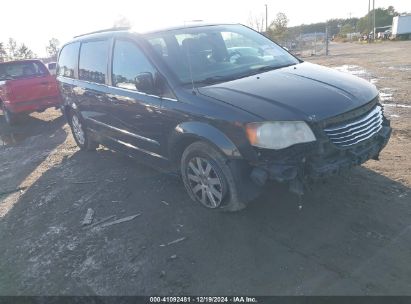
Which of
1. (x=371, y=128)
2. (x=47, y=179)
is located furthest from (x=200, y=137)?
(x=47, y=179)

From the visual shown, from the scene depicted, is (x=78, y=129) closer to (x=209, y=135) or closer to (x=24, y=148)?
(x=24, y=148)

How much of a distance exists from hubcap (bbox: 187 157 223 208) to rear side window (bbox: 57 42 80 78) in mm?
3487

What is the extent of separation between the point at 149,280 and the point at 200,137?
4.53 ft

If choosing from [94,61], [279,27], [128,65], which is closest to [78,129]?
[94,61]

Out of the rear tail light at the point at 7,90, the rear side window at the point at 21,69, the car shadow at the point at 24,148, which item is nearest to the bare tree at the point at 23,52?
the car shadow at the point at 24,148

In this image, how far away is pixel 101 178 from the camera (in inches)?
221

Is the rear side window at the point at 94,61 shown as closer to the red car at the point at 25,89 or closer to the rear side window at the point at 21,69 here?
the red car at the point at 25,89

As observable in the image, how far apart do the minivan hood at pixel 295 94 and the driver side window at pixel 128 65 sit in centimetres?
89

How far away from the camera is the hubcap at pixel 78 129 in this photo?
6752 mm

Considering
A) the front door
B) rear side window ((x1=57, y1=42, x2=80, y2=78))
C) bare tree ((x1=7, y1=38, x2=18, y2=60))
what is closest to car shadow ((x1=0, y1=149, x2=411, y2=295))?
the front door

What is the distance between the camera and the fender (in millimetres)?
3436

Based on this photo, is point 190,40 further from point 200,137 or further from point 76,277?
point 76,277

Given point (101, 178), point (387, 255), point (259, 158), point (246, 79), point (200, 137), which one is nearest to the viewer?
point (387, 255)

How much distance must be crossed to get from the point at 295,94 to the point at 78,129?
15.2 feet
